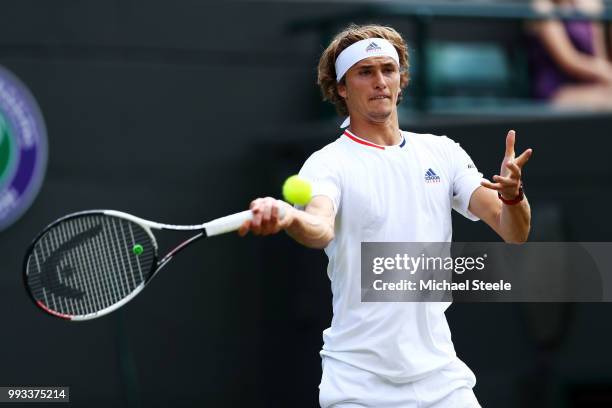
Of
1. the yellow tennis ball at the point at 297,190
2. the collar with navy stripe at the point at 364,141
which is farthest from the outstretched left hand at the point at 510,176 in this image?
the yellow tennis ball at the point at 297,190

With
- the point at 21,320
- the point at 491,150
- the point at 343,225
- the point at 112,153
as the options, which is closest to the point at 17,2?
the point at 112,153

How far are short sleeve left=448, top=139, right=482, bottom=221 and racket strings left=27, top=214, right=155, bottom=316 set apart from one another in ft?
3.69

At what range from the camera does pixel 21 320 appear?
290 inches

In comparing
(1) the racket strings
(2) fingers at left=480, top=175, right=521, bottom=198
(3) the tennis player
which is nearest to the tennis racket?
(1) the racket strings

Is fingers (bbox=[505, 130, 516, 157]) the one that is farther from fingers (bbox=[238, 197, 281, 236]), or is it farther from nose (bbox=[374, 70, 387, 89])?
fingers (bbox=[238, 197, 281, 236])

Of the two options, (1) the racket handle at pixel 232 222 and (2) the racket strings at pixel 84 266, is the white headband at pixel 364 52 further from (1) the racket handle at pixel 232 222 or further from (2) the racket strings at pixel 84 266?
(2) the racket strings at pixel 84 266

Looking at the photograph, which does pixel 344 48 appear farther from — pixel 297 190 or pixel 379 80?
pixel 297 190

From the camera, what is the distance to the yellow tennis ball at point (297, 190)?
4.19 m

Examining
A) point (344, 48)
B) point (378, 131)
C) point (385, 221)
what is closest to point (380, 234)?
point (385, 221)

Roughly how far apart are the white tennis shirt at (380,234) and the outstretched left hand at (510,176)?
0.26m

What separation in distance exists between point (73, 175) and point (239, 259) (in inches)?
45.3

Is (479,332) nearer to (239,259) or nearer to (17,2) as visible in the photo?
(239,259)

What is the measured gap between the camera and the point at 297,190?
13.8 feet

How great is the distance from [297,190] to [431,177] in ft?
2.13
